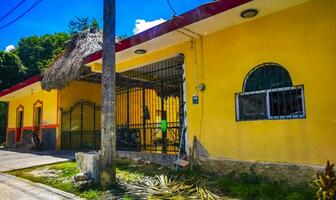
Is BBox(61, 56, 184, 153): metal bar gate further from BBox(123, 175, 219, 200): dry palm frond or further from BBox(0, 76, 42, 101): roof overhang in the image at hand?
BBox(123, 175, 219, 200): dry palm frond

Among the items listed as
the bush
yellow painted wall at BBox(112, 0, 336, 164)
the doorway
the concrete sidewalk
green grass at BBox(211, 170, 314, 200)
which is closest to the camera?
the bush

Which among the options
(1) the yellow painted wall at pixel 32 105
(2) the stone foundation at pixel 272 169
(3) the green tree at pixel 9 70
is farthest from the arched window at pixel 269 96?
(3) the green tree at pixel 9 70

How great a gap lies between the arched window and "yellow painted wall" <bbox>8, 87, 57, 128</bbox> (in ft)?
36.8

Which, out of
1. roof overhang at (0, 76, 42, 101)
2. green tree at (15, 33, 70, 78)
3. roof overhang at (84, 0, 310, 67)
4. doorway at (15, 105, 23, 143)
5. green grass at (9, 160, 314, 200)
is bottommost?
green grass at (9, 160, 314, 200)

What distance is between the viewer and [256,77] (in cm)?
622

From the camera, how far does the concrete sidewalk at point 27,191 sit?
17.8 feet

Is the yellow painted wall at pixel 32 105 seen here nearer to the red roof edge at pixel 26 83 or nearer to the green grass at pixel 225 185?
the red roof edge at pixel 26 83

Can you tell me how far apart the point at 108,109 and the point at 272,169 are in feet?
11.9

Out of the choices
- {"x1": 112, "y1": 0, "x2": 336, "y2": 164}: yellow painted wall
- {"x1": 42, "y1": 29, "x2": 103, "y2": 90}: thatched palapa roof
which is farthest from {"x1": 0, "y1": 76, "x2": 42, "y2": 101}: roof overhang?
{"x1": 112, "y1": 0, "x2": 336, "y2": 164}: yellow painted wall

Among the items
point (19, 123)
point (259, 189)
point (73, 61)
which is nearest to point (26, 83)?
point (73, 61)

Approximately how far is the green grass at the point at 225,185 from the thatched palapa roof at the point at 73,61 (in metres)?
4.46

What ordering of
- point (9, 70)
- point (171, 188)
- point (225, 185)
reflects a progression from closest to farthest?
1. point (171, 188)
2. point (225, 185)
3. point (9, 70)

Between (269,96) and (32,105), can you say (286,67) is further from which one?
(32,105)

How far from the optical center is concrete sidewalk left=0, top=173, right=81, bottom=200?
5.41m
